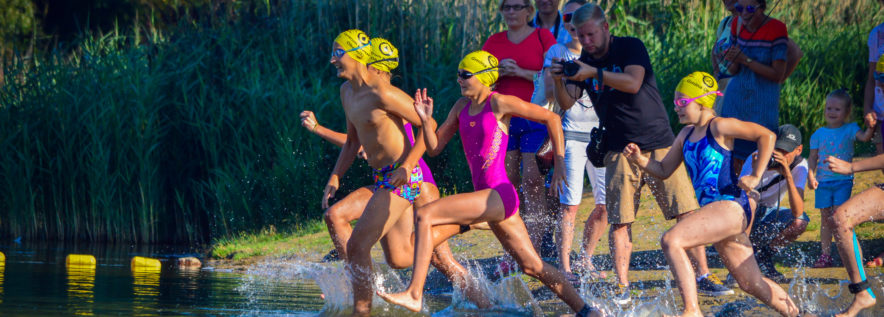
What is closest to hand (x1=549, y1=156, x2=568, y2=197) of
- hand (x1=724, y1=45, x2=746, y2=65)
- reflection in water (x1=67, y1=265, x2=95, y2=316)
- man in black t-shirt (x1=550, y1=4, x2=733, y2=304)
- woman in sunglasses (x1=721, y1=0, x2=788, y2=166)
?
man in black t-shirt (x1=550, y1=4, x2=733, y2=304)

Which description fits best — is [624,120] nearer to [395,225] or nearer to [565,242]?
[565,242]

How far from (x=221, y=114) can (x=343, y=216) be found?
591cm

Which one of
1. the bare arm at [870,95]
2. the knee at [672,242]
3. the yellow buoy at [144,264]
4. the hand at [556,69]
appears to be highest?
the hand at [556,69]

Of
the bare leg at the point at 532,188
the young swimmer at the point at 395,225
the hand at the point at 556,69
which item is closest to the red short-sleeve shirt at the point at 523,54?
the bare leg at the point at 532,188

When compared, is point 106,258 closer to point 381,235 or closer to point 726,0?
point 381,235

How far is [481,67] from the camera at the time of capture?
20.4 ft

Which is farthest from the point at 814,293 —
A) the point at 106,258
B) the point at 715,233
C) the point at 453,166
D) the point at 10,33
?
the point at 10,33

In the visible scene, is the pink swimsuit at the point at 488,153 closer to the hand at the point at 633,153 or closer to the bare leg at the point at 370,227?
the bare leg at the point at 370,227

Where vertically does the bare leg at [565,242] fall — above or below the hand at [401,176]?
below

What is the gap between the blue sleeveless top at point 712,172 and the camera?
5.59 meters

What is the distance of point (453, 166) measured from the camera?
11297 mm

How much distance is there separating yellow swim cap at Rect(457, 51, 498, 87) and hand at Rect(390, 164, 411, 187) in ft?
2.35

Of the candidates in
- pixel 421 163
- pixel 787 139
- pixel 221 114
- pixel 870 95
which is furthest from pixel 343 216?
pixel 221 114

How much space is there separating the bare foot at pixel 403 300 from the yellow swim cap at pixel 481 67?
140 cm
